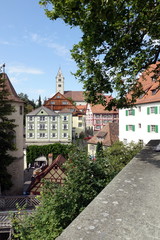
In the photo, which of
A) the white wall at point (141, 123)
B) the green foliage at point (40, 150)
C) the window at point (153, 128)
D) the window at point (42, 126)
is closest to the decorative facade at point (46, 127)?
the window at point (42, 126)

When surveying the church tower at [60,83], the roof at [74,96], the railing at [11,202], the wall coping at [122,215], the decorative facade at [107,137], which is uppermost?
the church tower at [60,83]

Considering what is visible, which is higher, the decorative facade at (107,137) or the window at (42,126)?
the window at (42,126)

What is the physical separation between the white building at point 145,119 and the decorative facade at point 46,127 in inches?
872

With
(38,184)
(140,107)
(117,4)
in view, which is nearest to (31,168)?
(38,184)

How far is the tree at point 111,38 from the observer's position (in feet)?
21.5

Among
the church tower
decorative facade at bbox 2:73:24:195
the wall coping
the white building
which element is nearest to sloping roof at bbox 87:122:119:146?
the white building

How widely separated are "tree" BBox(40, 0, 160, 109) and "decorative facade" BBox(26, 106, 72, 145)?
1662 inches

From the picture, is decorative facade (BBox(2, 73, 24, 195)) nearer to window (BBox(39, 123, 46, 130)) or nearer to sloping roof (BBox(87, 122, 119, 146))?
sloping roof (BBox(87, 122, 119, 146))

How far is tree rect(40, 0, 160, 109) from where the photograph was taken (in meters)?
6.54

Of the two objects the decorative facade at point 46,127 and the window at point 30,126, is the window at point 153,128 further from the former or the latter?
the window at point 30,126

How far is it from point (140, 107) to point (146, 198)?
26.5 meters

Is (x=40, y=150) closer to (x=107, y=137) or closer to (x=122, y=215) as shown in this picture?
(x=107, y=137)

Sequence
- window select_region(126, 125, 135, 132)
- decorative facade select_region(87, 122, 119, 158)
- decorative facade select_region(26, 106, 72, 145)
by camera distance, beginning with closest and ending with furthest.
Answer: window select_region(126, 125, 135, 132), decorative facade select_region(87, 122, 119, 158), decorative facade select_region(26, 106, 72, 145)

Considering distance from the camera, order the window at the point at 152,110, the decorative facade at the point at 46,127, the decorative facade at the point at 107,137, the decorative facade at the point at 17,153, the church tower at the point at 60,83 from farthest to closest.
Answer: the church tower at the point at 60,83, the decorative facade at the point at 46,127, the decorative facade at the point at 107,137, the window at the point at 152,110, the decorative facade at the point at 17,153
